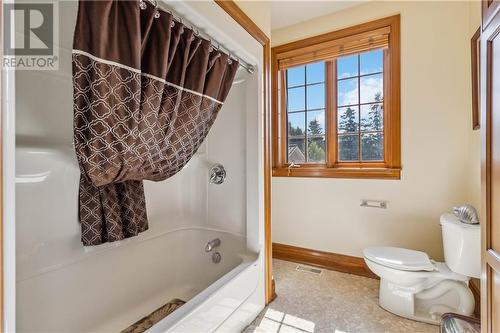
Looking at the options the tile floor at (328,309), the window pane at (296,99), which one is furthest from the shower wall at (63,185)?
the window pane at (296,99)

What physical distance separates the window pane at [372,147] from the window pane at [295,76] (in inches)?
34.5

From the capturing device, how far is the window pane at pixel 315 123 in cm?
248

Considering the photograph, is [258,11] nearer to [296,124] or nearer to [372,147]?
[296,124]

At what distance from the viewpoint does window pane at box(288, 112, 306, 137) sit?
2582 millimetres

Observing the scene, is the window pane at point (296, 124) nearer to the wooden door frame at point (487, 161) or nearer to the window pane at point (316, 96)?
the window pane at point (316, 96)

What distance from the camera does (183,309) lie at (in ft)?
3.27

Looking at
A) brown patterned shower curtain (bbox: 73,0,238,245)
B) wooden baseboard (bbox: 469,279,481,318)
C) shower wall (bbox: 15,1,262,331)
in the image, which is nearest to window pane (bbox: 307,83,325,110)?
shower wall (bbox: 15,1,262,331)

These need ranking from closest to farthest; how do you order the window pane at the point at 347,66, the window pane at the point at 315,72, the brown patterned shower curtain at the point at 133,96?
1. the brown patterned shower curtain at the point at 133,96
2. the window pane at the point at 347,66
3. the window pane at the point at 315,72

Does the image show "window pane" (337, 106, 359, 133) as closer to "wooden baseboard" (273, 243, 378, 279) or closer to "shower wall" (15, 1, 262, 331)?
"shower wall" (15, 1, 262, 331)

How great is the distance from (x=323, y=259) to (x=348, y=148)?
1.11 m

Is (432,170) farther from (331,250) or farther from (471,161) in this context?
(331,250)

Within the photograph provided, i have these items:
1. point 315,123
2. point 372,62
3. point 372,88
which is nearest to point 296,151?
point 315,123

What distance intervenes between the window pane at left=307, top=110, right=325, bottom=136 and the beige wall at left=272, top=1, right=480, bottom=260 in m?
0.54

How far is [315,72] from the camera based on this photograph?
98.3 inches
